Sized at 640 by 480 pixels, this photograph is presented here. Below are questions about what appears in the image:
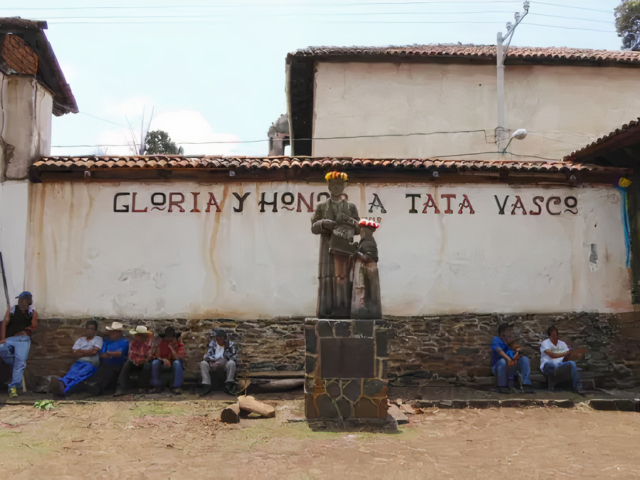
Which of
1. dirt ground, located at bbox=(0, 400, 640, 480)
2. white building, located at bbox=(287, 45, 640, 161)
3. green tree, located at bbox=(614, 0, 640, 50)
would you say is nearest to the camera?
dirt ground, located at bbox=(0, 400, 640, 480)

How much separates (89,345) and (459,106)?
11.0 metres

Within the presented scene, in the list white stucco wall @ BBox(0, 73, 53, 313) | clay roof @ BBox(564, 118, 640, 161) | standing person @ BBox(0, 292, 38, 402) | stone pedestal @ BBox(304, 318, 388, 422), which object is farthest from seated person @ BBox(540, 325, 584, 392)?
white stucco wall @ BBox(0, 73, 53, 313)

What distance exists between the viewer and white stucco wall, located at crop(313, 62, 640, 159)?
1510 centimetres

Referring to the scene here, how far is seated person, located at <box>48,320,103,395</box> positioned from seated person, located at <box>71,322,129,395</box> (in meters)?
0.09

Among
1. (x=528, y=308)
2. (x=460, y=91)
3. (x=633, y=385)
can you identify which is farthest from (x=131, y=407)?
(x=460, y=91)

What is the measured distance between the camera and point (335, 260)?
25.0ft

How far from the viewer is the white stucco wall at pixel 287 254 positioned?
10031 millimetres

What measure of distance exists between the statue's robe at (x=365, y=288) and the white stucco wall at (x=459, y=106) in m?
7.85

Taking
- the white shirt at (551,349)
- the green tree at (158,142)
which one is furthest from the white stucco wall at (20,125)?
the green tree at (158,142)

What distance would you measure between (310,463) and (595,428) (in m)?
3.81

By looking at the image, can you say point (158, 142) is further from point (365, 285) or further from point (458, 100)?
point (365, 285)

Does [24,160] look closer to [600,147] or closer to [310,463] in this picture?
[310,463]

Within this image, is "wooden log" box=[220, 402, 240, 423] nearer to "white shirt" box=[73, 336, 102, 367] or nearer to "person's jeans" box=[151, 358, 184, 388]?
"person's jeans" box=[151, 358, 184, 388]

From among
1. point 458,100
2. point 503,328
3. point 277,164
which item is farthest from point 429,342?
point 458,100
